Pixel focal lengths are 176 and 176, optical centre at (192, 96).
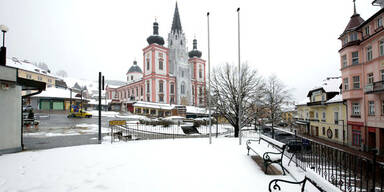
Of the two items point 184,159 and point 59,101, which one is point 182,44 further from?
point 184,159

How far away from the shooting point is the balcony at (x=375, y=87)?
1490cm

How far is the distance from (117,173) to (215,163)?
2.96 metres

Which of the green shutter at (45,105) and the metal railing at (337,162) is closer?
the metal railing at (337,162)

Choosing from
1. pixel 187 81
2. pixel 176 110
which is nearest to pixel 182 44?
pixel 187 81

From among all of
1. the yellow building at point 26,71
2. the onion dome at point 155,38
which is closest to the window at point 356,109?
the onion dome at point 155,38

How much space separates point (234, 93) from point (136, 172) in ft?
37.7

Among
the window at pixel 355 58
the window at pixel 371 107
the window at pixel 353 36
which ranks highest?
the window at pixel 353 36

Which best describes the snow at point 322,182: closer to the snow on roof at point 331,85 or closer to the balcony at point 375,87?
the balcony at point 375,87

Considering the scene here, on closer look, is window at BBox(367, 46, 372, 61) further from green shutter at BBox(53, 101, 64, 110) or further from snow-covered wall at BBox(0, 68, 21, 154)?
green shutter at BBox(53, 101, 64, 110)

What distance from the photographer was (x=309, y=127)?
31.6m

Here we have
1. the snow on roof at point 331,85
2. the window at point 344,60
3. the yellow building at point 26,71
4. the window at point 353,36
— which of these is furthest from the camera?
the yellow building at point 26,71

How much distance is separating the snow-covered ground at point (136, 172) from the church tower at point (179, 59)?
5852 cm

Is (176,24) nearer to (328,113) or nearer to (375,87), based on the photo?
(328,113)

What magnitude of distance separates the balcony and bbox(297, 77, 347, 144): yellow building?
5936 mm
